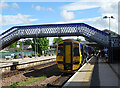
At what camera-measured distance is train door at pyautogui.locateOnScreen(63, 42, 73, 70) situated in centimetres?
1424

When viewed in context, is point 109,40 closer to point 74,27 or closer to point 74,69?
point 74,27

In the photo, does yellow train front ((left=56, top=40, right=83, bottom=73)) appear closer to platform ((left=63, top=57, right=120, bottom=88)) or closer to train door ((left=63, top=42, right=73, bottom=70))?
train door ((left=63, top=42, right=73, bottom=70))

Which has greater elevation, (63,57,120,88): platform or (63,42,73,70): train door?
(63,42,73,70): train door

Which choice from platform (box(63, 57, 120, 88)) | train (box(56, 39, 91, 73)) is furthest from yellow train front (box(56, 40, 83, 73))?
platform (box(63, 57, 120, 88))

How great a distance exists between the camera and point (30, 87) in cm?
1038

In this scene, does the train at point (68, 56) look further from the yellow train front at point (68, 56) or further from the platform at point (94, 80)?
the platform at point (94, 80)

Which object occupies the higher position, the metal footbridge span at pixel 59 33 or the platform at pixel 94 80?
the metal footbridge span at pixel 59 33

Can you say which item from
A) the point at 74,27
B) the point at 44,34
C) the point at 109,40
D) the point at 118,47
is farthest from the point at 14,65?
the point at 118,47

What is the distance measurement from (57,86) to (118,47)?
14.7 meters

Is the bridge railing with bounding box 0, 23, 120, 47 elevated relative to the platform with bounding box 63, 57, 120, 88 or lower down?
elevated

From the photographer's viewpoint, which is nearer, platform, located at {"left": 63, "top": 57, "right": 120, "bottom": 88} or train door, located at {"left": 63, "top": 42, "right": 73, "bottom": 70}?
Result: platform, located at {"left": 63, "top": 57, "right": 120, "bottom": 88}

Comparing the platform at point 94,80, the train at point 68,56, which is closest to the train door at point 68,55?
the train at point 68,56

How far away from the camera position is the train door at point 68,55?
14.2m

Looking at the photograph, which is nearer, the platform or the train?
the platform
